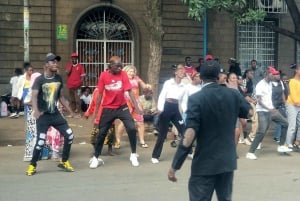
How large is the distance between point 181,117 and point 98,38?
9791 millimetres

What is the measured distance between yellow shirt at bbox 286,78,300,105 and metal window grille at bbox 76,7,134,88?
9.02 meters

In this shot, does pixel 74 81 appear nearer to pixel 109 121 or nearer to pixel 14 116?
pixel 14 116

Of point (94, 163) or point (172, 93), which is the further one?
point (172, 93)

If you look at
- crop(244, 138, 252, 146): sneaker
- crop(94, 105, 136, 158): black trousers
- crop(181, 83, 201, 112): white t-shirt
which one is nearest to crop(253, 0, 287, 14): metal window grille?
crop(244, 138, 252, 146): sneaker

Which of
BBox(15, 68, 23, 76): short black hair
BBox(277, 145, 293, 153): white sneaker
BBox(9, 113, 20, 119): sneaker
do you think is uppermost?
BBox(15, 68, 23, 76): short black hair

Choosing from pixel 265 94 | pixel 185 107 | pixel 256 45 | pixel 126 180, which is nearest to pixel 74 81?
pixel 185 107

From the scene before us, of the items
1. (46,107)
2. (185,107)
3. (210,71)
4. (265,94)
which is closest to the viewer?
(210,71)

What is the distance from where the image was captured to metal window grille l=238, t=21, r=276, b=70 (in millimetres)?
21891

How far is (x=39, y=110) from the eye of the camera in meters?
9.05

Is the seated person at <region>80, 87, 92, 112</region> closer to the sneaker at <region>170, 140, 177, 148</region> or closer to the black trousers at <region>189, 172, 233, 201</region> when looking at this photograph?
the sneaker at <region>170, 140, 177, 148</region>

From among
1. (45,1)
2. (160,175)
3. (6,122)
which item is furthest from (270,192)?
(45,1)

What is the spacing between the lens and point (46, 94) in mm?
9102

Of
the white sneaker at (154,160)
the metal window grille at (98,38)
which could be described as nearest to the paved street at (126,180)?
the white sneaker at (154,160)

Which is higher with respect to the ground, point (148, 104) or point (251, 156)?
point (148, 104)
